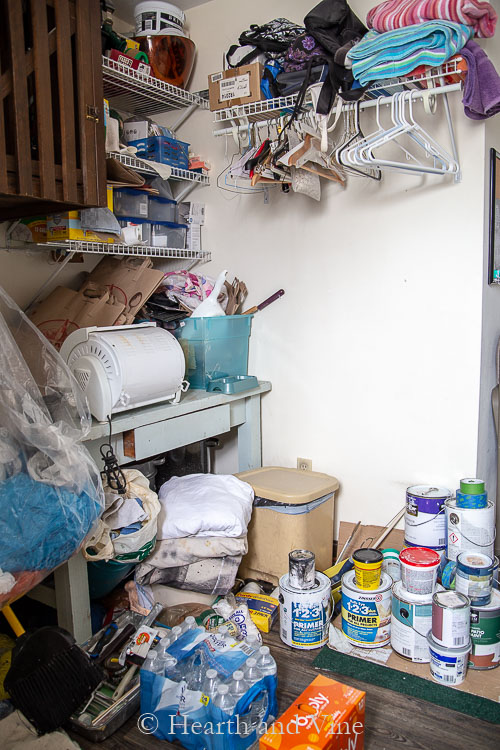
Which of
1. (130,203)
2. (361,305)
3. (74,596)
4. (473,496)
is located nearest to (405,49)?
(361,305)

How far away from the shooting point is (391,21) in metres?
1.85

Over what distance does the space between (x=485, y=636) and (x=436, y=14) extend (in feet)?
6.20

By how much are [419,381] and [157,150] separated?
1.46 m

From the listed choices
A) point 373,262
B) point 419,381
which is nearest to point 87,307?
point 373,262

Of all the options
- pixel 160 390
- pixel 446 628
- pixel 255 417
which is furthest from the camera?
pixel 255 417

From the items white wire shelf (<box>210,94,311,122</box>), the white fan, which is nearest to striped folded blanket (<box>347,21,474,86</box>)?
white wire shelf (<box>210,94,311,122</box>)

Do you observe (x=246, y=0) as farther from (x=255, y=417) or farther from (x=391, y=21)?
(x=255, y=417)

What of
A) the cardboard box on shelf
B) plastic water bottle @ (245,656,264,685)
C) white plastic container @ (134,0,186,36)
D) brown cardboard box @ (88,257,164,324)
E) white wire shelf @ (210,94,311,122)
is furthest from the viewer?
white plastic container @ (134,0,186,36)

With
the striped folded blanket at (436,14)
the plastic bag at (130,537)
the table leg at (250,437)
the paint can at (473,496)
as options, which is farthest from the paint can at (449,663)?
the striped folded blanket at (436,14)

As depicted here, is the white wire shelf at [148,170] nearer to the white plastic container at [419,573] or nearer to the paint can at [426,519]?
the paint can at [426,519]

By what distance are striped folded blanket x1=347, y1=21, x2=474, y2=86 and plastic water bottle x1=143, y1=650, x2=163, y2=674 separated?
73.3 inches

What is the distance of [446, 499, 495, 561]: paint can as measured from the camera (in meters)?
1.90

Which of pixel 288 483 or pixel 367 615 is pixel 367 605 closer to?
pixel 367 615

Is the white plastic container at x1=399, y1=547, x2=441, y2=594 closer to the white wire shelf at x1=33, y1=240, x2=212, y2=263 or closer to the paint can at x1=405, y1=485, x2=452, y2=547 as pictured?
the paint can at x1=405, y1=485, x2=452, y2=547
